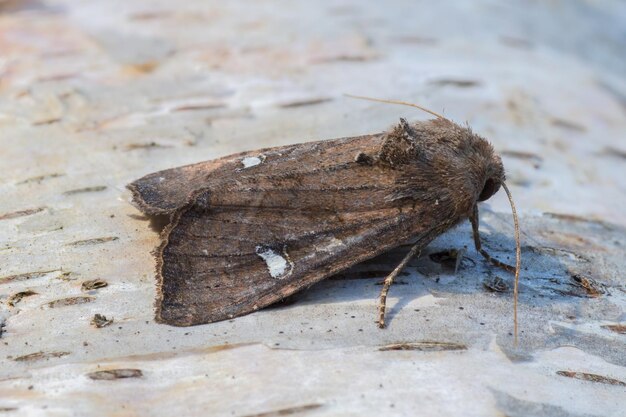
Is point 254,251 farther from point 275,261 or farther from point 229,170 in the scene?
point 229,170

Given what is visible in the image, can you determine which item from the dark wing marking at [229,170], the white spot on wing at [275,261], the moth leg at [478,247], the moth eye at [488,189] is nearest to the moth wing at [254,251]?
the white spot on wing at [275,261]

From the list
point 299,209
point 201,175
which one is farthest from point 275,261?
point 201,175

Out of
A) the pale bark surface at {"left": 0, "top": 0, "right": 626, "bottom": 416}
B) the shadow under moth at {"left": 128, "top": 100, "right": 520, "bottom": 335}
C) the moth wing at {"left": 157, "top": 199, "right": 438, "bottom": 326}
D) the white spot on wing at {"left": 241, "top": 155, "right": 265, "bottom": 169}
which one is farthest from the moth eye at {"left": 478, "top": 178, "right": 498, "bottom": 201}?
the white spot on wing at {"left": 241, "top": 155, "right": 265, "bottom": 169}

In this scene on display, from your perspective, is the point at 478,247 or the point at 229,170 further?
the point at 478,247

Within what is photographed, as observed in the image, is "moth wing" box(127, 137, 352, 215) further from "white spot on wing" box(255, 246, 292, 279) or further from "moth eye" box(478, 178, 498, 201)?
"moth eye" box(478, 178, 498, 201)

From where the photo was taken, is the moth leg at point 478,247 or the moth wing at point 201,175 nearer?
the moth wing at point 201,175

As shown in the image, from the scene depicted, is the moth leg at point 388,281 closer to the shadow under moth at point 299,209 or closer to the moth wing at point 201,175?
the shadow under moth at point 299,209

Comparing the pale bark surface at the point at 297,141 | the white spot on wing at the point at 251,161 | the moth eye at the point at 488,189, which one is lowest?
the pale bark surface at the point at 297,141
